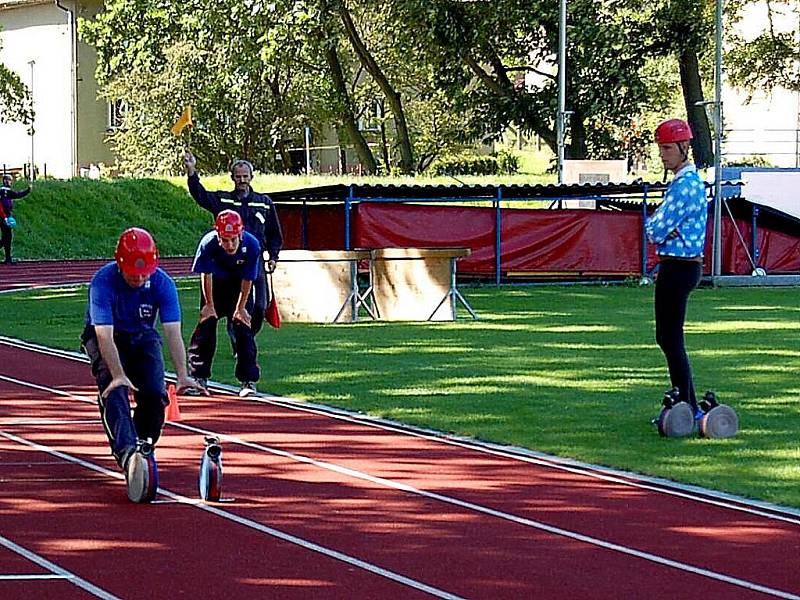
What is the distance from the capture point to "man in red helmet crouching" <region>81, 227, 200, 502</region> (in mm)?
9258

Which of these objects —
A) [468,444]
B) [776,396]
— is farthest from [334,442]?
[776,396]

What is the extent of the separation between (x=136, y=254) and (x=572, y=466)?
3224mm

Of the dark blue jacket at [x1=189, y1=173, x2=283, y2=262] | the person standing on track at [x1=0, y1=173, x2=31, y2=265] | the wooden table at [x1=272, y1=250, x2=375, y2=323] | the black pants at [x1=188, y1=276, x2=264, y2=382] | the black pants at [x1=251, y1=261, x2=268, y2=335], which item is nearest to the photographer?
the black pants at [x1=188, y1=276, x2=264, y2=382]

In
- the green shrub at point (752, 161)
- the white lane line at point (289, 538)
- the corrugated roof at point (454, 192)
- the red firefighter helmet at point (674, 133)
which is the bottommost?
the white lane line at point (289, 538)

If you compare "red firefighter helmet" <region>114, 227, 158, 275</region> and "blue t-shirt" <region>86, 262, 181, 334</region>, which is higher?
"red firefighter helmet" <region>114, 227, 158, 275</region>

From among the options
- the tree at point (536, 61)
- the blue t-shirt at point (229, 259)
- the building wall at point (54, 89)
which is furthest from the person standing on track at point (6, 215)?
the building wall at point (54, 89)

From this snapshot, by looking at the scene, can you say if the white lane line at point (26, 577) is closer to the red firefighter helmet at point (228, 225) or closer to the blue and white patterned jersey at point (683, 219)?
the blue and white patterned jersey at point (683, 219)

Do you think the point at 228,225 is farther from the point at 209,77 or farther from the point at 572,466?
the point at 209,77

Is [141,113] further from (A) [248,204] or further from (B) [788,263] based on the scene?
(A) [248,204]

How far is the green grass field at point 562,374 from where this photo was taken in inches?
440

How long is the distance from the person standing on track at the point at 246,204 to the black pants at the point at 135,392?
5.66m

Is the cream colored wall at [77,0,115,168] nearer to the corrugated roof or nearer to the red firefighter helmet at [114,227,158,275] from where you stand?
the corrugated roof

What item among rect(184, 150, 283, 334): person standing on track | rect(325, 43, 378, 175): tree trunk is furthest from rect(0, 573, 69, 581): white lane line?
rect(325, 43, 378, 175): tree trunk

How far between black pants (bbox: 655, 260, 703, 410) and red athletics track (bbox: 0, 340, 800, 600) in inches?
57.1
